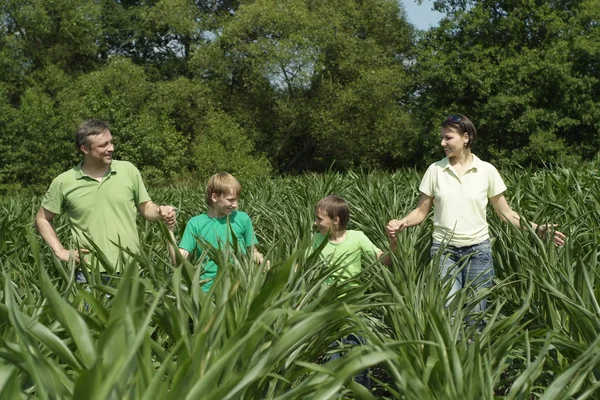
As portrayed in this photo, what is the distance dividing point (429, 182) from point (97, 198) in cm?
165

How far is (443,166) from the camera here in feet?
14.3

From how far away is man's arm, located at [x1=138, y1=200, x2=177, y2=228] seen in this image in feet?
13.0

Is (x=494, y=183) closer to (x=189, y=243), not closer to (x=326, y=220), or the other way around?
(x=326, y=220)

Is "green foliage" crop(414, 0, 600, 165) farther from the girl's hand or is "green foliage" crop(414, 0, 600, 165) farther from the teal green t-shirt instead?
the teal green t-shirt

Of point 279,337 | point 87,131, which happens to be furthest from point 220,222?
point 279,337

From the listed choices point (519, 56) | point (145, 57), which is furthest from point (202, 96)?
point (519, 56)

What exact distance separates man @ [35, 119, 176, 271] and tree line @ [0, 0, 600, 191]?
27573 millimetres

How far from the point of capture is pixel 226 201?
160 inches

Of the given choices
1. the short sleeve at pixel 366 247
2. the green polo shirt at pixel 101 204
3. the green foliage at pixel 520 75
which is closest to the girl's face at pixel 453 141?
the short sleeve at pixel 366 247

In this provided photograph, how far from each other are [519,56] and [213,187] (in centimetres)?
2931

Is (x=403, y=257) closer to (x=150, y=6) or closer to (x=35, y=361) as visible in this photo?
(x=35, y=361)

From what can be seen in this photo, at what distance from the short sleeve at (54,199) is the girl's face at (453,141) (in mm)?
1894

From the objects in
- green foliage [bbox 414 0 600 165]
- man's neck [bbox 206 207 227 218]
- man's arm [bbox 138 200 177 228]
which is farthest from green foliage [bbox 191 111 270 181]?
man's neck [bbox 206 207 227 218]

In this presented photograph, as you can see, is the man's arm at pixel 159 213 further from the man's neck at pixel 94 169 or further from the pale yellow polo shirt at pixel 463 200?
the pale yellow polo shirt at pixel 463 200
